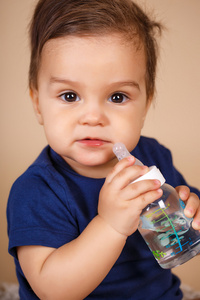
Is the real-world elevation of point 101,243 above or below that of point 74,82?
below

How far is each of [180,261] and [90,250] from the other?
203 millimetres

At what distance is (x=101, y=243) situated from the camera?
86 centimetres

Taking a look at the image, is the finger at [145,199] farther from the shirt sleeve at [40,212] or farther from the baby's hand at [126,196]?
the shirt sleeve at [40,212]

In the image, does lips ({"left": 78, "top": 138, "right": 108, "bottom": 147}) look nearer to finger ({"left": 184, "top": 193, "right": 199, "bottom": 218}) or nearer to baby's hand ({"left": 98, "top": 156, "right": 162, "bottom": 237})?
baby's hand ({"left": 98, "top": 156, "right": 162, "bottom": 237})

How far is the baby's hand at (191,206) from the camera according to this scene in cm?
92

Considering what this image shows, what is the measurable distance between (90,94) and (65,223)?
1.01ft

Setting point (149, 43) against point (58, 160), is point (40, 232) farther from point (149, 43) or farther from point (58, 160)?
point (149, 43)

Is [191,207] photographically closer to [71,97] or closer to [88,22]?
[71,97]

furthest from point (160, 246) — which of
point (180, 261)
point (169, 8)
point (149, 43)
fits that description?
point (169, 8)

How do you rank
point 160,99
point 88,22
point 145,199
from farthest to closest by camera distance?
point 160,99 → point 88,22 → point 145,199

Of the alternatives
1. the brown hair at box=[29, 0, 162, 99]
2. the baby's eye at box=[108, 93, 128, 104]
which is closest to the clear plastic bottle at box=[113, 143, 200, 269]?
the baby's eye at box=[108, 93, 128, 104]

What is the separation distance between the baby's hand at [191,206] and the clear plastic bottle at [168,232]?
2 centimetres

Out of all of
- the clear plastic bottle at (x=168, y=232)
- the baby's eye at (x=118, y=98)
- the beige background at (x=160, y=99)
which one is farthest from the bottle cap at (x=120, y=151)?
the beige background at (x=160, y=99)

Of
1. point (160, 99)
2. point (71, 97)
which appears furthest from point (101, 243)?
point (160, 99)
